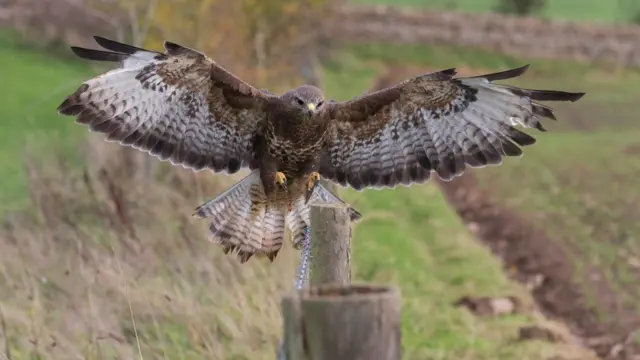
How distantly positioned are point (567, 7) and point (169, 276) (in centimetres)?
3531

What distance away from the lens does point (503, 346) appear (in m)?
6.44

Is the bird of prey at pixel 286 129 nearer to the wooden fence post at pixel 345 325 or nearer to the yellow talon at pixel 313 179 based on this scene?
the yellow talon at pixel 313 179

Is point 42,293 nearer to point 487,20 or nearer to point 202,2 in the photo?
point 202,2

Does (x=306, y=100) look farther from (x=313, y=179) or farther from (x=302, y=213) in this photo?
(x=302, y=213)

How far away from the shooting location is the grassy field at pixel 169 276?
15.5ft

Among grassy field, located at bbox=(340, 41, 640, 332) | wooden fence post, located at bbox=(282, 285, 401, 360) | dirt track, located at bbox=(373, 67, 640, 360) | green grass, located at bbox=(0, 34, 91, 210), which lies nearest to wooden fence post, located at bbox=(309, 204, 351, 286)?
wooden fence post, located at bbox=(282, 285, 401, 360)

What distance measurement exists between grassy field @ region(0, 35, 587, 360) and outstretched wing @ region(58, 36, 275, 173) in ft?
2.13

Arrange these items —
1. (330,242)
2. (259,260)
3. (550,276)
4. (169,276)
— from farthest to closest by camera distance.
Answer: (550,276)
(259,260)
(169,276)
(330,242)

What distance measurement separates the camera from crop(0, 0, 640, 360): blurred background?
494cm

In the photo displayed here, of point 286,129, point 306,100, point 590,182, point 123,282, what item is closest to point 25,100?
point 590,182

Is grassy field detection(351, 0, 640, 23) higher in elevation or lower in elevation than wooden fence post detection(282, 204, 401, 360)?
higher

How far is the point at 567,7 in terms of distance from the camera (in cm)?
3809

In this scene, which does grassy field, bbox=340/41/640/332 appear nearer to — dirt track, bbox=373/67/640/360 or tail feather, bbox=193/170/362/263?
dirt track, bbox=373/67/640/360

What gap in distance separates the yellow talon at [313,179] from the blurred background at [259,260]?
93 centimetres
